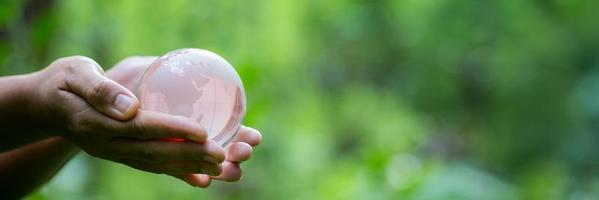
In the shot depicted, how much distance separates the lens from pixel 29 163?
963 mm

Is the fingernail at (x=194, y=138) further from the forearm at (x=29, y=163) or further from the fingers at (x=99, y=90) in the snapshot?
the forearm at (x=29, y=163)

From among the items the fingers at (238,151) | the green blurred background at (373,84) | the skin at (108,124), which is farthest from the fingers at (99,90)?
the green blurred background at (373,84)

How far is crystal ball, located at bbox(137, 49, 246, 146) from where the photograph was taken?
0.74 m

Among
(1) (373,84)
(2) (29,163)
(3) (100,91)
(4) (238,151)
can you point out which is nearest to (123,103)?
(3) (100,91)

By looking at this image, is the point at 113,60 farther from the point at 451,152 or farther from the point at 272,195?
the point at 451,152

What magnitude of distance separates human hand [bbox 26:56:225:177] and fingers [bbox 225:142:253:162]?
0.04m

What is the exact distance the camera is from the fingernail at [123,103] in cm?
69

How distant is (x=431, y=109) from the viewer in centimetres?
335

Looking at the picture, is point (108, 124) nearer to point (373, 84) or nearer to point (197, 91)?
point (197, 91)

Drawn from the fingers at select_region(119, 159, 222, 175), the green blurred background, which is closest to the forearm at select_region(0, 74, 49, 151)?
the fingers at select_region(119, 159, 222, 175)

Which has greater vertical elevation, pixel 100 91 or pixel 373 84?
pixel 373 84

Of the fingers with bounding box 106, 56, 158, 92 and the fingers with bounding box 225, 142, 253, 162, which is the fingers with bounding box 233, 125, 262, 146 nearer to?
the fingers with bounding box 225, 142, 253, 162

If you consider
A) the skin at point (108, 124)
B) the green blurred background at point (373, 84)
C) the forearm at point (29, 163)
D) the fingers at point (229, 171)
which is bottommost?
the forearm at point (29, 163)

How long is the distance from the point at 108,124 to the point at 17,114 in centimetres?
17
